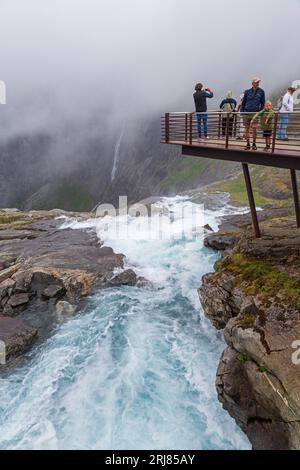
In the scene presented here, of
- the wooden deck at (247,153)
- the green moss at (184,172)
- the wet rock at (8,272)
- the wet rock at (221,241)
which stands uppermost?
the green moss at (184,172)

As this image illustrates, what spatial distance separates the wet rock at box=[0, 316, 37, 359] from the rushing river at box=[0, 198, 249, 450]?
1000mm

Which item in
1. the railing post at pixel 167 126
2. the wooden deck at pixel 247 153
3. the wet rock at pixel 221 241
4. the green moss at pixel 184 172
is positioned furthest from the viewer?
the green moss at pixel 184 172

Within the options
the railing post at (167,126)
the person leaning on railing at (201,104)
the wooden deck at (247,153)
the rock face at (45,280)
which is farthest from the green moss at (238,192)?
the railing post at (167,126)

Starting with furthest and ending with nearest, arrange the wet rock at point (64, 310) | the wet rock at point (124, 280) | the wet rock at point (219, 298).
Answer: the wet rock at point (124, 280) < the wet rock at point (64, 310) < the wet rock at point (219, 298)

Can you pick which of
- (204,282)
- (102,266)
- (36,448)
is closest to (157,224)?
(102,266)

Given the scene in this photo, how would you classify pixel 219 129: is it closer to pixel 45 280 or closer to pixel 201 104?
pixel 201 104

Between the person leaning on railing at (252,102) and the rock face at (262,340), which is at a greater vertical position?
the person leaning on railing at (252,102)

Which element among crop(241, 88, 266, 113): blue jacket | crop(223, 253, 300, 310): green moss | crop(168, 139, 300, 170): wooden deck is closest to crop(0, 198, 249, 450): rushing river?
crop(223, 253, 300, 310): green moss

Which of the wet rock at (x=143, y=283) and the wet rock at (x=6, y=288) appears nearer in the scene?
the wet rock at (x=6, y=288)

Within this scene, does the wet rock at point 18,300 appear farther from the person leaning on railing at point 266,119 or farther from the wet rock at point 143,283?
the person leaning on railing at point 266,119

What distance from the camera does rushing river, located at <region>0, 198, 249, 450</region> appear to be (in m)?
17.1

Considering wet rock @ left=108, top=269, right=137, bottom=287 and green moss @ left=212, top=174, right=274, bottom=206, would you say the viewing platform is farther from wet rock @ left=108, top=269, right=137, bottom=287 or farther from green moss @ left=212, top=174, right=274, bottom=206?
green moss @ left=212, top=174, right=274, bottom=206

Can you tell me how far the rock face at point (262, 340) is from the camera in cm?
1416
